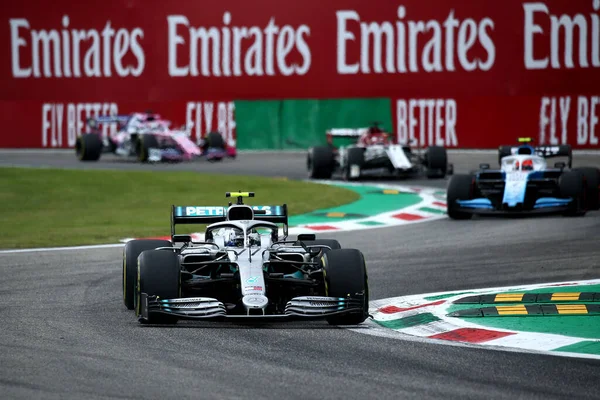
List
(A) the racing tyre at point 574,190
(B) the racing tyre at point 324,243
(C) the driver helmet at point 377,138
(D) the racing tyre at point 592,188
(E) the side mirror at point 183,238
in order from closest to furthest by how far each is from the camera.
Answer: (E) the side mirror at point 183,238 < (B) the racing tyre at point 324,243 < (A) the racing tyre at point 574,190 < (D) the racing tyre at point 592,188 < (C) the driver helmet at point 377,138

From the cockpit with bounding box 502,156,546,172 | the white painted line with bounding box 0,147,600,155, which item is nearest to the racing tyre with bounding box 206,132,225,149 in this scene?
the white painted line with bounding box 0,147,600,155

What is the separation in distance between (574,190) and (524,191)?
76 cm

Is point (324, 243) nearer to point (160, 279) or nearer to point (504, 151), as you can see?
point (160, 279)

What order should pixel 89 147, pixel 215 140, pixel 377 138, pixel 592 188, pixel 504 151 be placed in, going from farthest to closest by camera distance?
1. pixel 89 147
2. pixel 215 140
3. pixel 377 138
4. pixel 504 151
5. pixel 592 188

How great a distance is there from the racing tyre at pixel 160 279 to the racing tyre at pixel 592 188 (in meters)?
11.1

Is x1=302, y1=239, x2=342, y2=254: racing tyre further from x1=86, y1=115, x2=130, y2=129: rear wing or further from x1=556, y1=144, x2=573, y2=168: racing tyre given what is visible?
x1=86, y1=115, x2=130, y2=129: rear wing

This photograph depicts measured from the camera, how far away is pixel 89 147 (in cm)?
3416

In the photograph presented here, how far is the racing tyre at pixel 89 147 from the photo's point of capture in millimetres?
34156

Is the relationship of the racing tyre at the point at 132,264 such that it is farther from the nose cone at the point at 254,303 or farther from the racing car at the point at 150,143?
the racing car at the point at 150,143

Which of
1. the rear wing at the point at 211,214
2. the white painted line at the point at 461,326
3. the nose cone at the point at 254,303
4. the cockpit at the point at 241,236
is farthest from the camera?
the rear wing at the point at 211,214

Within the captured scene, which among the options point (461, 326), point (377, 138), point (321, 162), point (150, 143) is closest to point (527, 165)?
point (321, 162)

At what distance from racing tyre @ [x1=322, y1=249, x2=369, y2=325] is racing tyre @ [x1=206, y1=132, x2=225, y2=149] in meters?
22.9

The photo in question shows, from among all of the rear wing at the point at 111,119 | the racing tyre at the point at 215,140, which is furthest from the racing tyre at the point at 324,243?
the rear wing at the point at 111,119

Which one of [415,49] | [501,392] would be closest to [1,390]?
[501,392]
